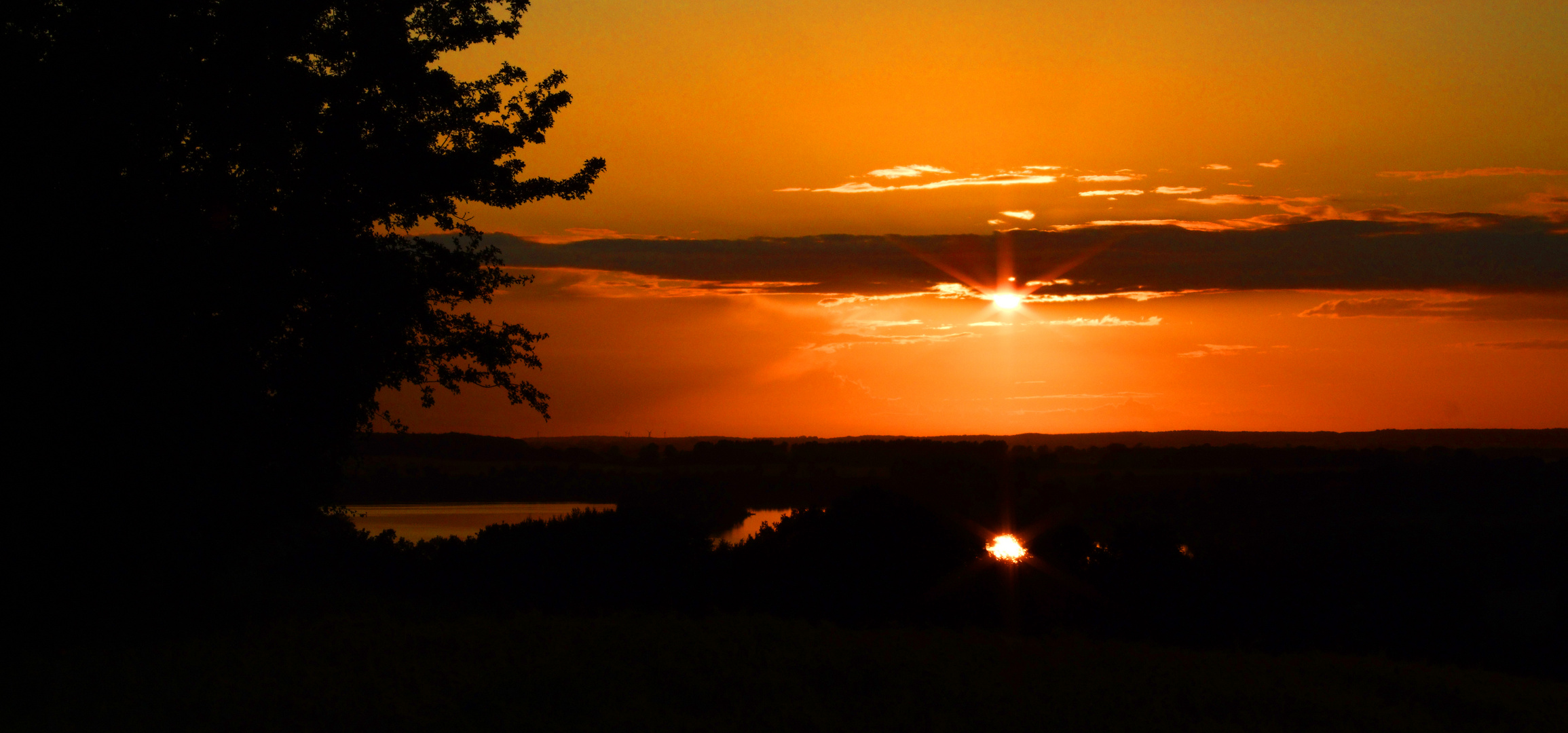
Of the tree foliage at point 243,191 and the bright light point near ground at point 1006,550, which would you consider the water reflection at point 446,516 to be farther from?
the tree foliage at point 243,191

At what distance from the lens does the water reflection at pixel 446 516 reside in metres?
77.9

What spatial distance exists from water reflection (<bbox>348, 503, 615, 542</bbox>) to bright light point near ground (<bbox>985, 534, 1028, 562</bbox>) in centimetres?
1569

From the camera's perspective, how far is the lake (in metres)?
76.9

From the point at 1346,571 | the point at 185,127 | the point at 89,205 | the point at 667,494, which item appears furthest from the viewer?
the point at 667,494

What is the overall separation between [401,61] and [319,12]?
1315mm

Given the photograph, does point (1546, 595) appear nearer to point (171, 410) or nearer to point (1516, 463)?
point (171, 410)

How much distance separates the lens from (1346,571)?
4841cm

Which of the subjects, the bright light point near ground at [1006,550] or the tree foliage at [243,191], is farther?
the bright light point near ground at [1006,550]

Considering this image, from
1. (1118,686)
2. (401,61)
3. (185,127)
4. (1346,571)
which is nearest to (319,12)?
(401,61)

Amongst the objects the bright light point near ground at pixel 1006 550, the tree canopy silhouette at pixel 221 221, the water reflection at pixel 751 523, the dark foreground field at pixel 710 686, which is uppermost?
the tree canopy silhouette at pixel 221 221

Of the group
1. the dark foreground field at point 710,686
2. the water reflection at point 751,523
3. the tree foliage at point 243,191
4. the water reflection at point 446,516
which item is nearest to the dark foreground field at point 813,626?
the dark foreground field at point 710,686

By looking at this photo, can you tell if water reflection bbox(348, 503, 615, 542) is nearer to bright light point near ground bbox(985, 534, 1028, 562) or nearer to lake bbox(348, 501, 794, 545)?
lake bbox(348, 501, 794, 545)

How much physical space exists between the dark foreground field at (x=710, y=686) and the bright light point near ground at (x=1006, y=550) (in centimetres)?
2183

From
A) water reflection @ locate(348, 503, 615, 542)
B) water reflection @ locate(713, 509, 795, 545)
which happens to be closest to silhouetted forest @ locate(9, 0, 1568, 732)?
water reflection @ locate(348, 503, 615, 542)
